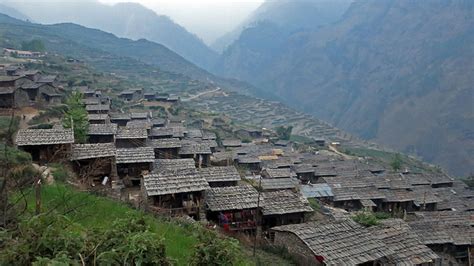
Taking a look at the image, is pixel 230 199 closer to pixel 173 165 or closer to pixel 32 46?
pixel 173 165

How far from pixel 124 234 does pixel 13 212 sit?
3.05 m

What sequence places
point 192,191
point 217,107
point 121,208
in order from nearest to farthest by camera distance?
point 121,208 → point 192,191 → point 217,107

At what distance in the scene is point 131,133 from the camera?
32438 millimetres

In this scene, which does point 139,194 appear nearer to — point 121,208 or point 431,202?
point 121,208

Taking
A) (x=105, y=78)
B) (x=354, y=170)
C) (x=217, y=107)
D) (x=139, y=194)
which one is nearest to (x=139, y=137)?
(x=139, y=194)

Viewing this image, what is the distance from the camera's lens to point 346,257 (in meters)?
16.1

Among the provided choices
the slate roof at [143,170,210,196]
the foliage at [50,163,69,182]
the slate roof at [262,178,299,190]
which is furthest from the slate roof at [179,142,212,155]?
the foliage at [50,163,69,182]

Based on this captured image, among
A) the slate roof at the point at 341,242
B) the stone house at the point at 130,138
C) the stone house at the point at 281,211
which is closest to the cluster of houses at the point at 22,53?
the stone house at the point at 130,138

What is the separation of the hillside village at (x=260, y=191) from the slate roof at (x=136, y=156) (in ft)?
0.19

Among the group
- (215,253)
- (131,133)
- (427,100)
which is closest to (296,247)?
(215,253)

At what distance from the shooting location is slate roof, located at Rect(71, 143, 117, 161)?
2181cm

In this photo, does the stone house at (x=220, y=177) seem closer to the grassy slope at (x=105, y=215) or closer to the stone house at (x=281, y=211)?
the stone house at (x=281, y=211)

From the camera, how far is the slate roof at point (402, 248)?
18.3 m

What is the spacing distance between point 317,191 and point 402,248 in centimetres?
1944
